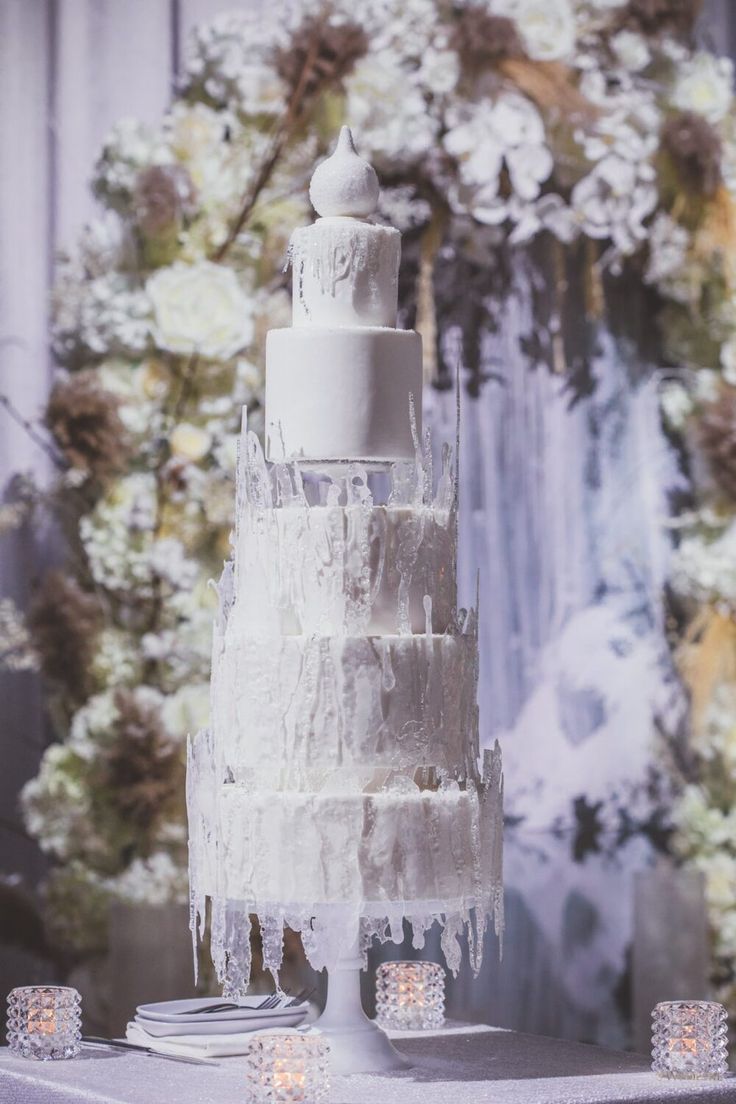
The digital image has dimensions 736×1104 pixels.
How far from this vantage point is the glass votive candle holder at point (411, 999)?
299 centimetres

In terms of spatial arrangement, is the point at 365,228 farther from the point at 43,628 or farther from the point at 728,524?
the point at 728,524

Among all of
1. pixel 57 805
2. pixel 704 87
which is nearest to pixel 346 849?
pixel 57 805

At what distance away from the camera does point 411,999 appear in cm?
300

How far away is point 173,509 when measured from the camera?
13.3 feet

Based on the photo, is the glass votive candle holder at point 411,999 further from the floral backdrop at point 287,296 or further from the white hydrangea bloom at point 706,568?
the white hydrangea bloom at point 706,568

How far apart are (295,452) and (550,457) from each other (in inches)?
77.5

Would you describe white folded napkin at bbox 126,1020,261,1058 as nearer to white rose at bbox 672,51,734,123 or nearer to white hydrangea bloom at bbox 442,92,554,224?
white hydrangea bloom at bbox 442,92,554,224

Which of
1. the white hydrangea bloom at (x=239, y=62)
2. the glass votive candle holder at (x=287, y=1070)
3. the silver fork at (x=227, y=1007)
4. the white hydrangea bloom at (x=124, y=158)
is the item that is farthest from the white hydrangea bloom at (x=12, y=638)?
the glass votive candle holder at (x=287, y=1070)

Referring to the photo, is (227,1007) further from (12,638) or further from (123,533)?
(123,533)

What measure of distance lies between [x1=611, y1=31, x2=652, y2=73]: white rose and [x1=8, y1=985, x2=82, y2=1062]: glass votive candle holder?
284 cm

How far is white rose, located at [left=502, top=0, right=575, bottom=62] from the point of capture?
14.6ft

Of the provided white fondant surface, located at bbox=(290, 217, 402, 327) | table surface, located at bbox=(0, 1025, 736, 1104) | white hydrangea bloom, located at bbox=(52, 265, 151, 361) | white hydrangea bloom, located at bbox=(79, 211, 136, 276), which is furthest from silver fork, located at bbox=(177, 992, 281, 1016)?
white hydrangea bloom, located at bbox=(79, 211, 136, 276)

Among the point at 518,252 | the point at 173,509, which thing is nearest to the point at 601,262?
the point at 518,252

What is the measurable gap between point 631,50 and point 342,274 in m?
2.27
